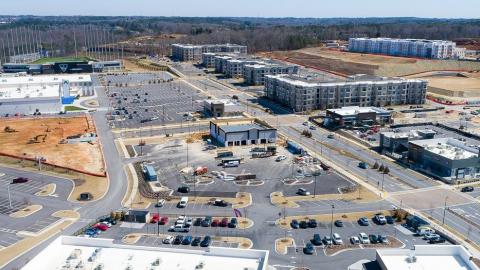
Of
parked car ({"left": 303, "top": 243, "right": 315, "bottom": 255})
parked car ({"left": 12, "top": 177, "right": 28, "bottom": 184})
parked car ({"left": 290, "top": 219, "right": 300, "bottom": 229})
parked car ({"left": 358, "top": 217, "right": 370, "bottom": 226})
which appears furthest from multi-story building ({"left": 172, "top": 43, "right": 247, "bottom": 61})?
parked car ({"left": 303, "top": 243, "right": 315, "bottom": 255})

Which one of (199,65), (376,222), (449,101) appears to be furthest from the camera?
(199,65)

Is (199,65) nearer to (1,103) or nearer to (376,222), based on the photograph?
(1,103)

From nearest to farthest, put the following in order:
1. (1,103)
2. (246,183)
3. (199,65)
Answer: (246,183) < (1,103) < (199,65)

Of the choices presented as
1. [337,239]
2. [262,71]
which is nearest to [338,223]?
[337,239]

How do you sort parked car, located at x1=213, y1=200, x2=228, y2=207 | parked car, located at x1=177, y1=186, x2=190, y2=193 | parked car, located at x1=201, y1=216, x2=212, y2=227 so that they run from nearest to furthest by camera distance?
Result: parked car, located at x1=201, y1=216, x2=212, y2=227, parked car, located at x1=213, y1=200, x2=228, y2=207, parked car, located at x1=177, y1=186, x2=190, y2=193

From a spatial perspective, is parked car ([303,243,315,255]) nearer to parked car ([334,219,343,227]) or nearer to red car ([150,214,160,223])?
parked car ([334,219,343,227])

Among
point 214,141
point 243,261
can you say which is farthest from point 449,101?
point 243,261
